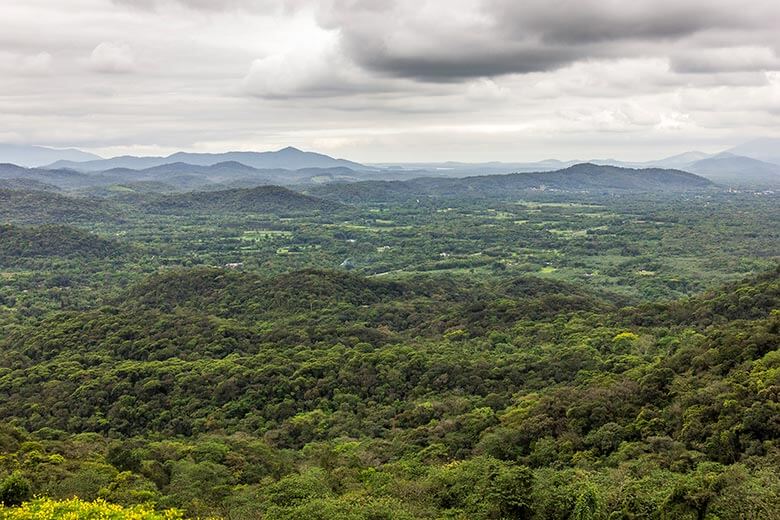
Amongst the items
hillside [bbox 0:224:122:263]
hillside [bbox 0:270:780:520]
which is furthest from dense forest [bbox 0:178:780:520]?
hillside [bbox 0:224:122:263]

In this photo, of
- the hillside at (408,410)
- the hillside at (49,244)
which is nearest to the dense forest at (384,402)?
the hillside at (408,410)

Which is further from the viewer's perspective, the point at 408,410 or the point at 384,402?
the point at 384,402

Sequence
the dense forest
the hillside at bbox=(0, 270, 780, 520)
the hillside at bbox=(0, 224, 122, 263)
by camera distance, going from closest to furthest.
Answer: the dense forest < the hillside at bbox=(0, 270, 780, 520) < the hillside at bbox=(0, 224, 122, 263)

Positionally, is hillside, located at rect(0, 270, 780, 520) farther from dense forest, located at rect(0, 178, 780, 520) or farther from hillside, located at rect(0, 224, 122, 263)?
hillside, located at rect(0, 224, 122, 263)

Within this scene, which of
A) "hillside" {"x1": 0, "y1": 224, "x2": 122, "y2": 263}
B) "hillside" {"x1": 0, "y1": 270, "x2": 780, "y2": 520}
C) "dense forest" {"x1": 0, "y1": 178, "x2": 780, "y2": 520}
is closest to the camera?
"dense forest" {"x1": 0, "y1": 178, "x2": 780, "y2": 520}

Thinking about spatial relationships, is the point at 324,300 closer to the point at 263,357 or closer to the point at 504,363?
the point at 263,357

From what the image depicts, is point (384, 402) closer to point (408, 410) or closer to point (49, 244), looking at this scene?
point (408, 410)

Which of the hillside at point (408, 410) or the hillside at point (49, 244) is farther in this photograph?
the hillside at point (49, 244)

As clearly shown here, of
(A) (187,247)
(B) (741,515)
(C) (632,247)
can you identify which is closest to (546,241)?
(C) (632,247)

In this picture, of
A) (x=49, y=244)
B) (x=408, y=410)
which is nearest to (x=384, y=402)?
(x=408, y=410)

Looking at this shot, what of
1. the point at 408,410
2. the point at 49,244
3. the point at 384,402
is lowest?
the point at 384,402

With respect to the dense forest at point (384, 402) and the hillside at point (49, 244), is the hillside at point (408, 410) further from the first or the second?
the hillside at point (49, 244)
